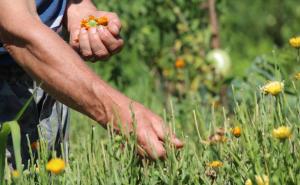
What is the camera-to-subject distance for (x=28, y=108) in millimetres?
3031

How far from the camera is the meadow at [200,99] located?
2318mm

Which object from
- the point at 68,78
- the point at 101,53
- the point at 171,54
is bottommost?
the point at 68,78

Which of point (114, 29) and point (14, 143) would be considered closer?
point (14, 143)

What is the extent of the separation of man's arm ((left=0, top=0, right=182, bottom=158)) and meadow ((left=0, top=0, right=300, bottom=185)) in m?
0.05

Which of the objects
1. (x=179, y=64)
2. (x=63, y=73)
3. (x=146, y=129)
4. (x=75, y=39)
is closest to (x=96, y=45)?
(x=75, y=39)

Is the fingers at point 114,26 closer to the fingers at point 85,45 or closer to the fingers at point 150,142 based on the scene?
the fingers at point 85,45

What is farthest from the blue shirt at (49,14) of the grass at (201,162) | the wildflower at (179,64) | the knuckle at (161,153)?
the wildflower at (179,64)

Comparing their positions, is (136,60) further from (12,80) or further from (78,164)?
(78,164)

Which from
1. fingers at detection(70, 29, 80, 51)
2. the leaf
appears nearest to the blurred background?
fingers at detection(70, 29, 80, 51)

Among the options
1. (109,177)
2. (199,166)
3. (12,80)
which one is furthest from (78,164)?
(12,80)

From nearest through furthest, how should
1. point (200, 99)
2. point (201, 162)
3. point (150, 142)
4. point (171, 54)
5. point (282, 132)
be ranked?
1. point (282, 132)
2. point (150, 142)
3. point (201, 162)
4. point (200, 99)
5. point (171, 54)

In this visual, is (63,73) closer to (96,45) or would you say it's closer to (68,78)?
(68,78)

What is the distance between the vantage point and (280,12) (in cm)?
779

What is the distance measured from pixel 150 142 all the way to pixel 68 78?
0.95 feet
